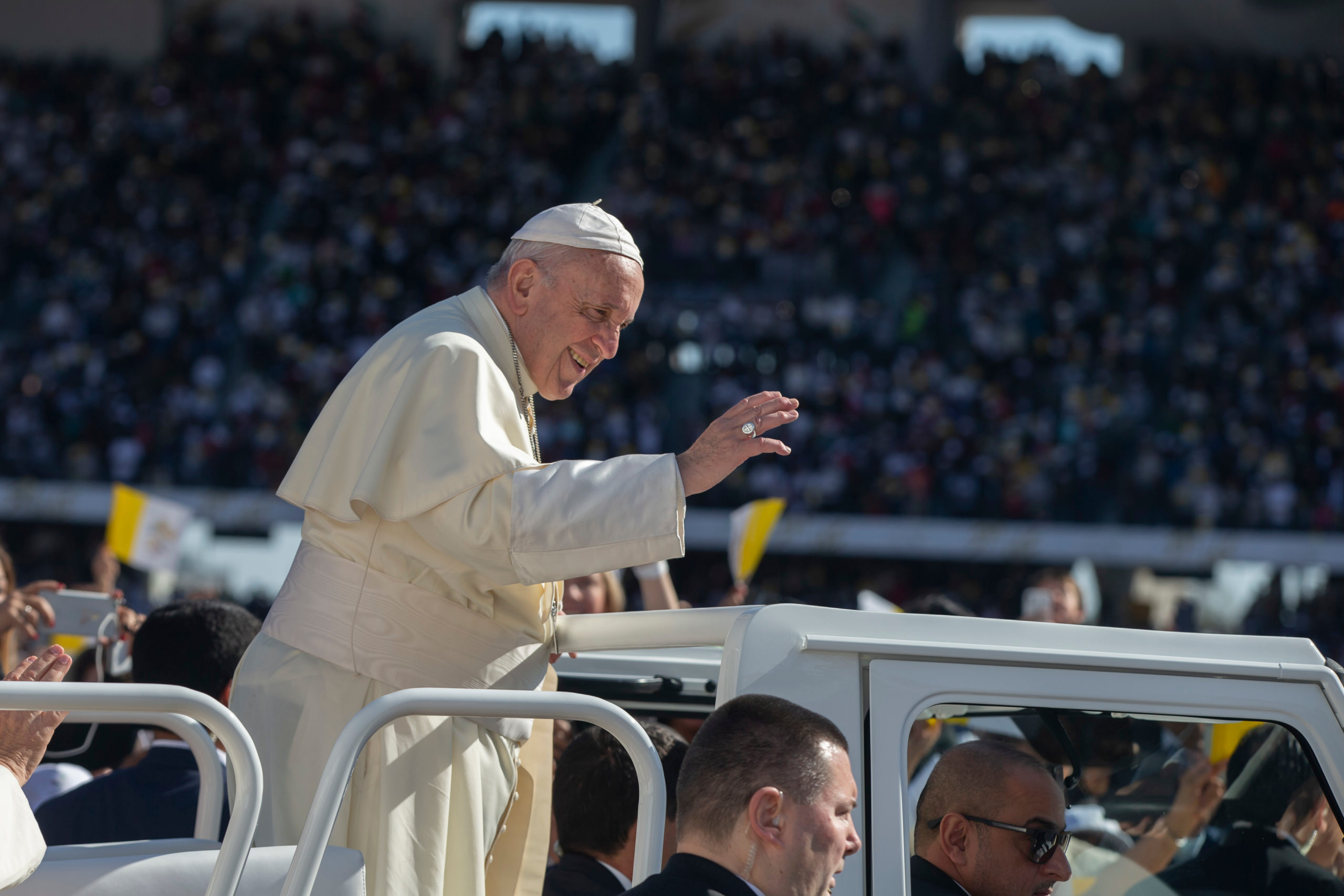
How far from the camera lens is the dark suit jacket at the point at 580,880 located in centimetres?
266

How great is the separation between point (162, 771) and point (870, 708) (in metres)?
1.74

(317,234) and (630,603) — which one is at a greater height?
(317,234)

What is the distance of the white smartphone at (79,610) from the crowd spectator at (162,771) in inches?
34.1

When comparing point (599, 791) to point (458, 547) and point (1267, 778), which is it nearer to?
point (458, 547)

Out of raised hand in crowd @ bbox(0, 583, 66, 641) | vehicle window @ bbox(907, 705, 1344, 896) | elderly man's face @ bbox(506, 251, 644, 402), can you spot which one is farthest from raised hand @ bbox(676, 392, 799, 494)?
raised hand in crowd @ bbox(0, 583, 66, 641)

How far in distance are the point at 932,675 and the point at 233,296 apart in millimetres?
20491

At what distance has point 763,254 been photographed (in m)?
21.1

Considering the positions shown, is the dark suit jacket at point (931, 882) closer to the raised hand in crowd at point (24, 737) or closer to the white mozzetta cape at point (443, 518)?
the white mozzetta cape at point (443, 518)

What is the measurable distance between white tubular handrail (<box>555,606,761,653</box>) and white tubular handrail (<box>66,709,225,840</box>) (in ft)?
2.03

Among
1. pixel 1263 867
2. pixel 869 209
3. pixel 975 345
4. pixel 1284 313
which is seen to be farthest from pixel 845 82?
pixel 1263 867

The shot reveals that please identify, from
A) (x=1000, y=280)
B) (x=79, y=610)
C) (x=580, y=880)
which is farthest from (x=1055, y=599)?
(x=1000, y=280)

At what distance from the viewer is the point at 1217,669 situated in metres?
1.92

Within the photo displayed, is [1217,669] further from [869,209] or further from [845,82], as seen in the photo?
[845,82]

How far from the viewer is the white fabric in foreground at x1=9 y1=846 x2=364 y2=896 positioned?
5.44 ft
